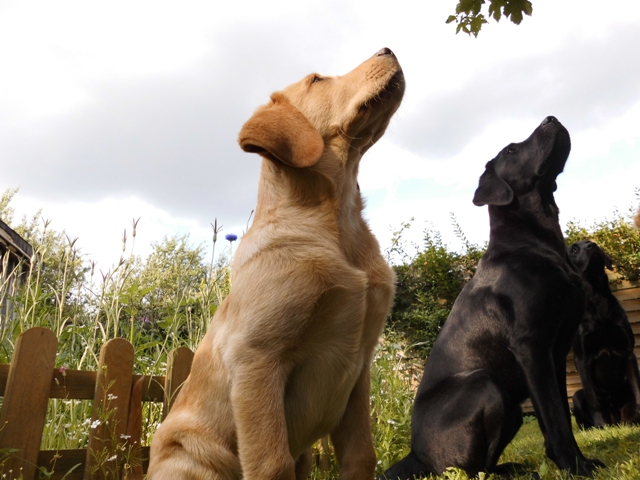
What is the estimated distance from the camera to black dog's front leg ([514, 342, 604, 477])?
2662mm

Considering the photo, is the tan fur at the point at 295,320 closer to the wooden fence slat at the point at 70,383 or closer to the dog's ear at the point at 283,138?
the dog's ear at the point at 283,138

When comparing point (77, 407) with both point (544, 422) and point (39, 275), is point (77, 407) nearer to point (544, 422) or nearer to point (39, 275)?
point (39, 275)

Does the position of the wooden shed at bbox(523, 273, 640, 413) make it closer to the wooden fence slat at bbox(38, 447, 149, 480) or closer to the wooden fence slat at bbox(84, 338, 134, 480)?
the wooden fence slat at bbox(84, 338, 134, 480)

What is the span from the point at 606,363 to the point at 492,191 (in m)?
3.11

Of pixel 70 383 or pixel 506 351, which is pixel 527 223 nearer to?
pixel 506 351

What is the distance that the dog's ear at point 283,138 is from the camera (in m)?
2.25

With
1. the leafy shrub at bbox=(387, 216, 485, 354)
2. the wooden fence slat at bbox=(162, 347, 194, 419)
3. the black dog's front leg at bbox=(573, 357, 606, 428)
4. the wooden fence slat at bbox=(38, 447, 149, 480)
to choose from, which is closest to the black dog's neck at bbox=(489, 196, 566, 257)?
the wooden fence slat at bbox=(162, 347, 194, 419)

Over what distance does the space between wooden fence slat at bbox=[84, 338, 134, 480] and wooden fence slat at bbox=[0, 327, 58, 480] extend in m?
0.30

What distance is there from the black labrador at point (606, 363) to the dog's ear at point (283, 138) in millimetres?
4389

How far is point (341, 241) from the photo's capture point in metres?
2.26

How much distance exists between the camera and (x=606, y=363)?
546cm

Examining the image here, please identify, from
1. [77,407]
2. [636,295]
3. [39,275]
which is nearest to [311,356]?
[77,407]

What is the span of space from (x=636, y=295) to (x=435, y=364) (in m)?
6.88

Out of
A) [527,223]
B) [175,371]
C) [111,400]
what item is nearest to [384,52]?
[527,223]
